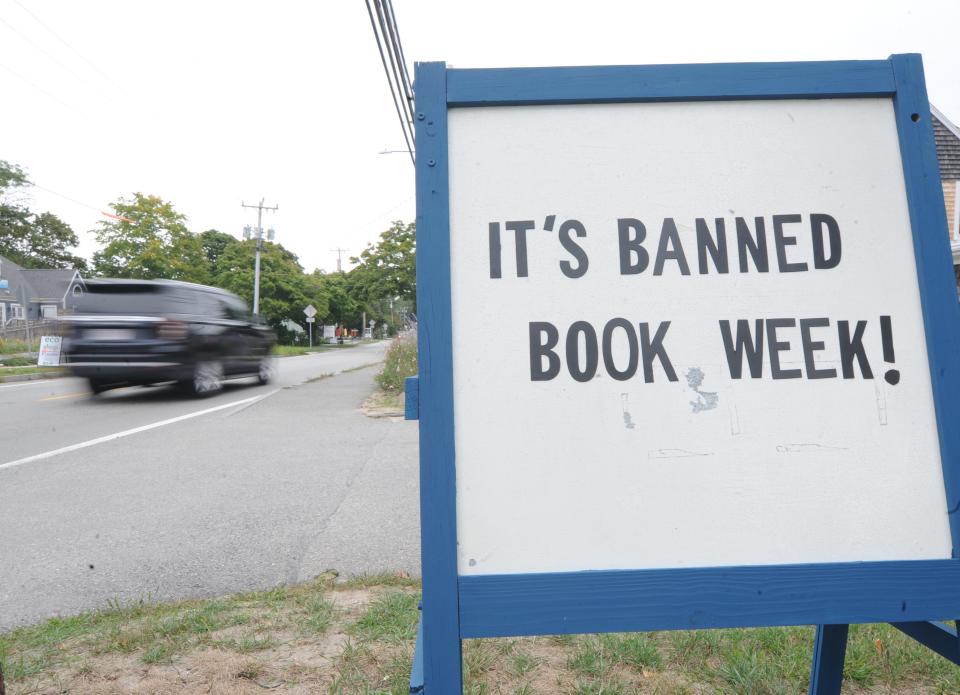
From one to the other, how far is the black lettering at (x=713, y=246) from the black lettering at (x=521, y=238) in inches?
15.5

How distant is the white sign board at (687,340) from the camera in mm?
1388

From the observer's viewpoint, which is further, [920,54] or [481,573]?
[920,54]

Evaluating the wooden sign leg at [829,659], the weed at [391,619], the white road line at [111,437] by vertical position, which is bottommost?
the weed at [391,619]

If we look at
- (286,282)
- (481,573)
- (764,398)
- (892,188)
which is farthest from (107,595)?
(286,282)

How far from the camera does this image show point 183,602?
296 cm

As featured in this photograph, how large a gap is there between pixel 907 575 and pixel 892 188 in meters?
0.88

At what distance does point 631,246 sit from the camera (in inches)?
58.0

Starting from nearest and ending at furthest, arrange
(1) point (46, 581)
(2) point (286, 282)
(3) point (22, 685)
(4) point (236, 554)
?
(3) point (22, 685) → (1) point (46, 581) → (4) point (236, 554) → (2) point (286, 282)

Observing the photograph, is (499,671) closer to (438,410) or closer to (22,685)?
(438,410)

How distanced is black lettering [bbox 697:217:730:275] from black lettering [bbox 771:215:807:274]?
0.40 ft

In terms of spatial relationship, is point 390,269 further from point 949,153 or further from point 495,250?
point 495,250

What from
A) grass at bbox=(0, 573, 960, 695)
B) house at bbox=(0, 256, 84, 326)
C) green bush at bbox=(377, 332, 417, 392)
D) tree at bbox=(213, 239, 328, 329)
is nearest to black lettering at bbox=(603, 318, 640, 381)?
grass at bbox=(0, 573, 960, 695)

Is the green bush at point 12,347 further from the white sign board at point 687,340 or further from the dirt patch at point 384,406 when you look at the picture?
the white sign board at point 687,340

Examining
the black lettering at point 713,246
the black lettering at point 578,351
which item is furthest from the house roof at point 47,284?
the black lettering at point 713,246
